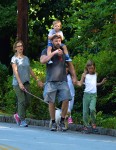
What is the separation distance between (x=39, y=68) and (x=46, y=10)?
9409 mm

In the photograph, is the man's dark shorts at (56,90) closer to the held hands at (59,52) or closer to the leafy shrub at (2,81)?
the held hands at (59,52)

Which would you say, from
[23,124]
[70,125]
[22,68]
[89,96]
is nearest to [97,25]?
[22,68]

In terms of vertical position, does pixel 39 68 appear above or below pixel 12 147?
above

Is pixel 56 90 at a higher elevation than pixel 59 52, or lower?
lower

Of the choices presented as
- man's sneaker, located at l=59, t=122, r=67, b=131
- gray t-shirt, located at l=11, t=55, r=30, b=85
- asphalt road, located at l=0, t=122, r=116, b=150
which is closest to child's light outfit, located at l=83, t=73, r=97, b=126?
man's sneaker, located at l=59, t=122, r=67, b=131

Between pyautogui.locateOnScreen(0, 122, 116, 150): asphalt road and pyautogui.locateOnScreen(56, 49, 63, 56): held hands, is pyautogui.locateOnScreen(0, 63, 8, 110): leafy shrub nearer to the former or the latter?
pyautogui.locateOnScreen(56, 49, 63, 56): held hands

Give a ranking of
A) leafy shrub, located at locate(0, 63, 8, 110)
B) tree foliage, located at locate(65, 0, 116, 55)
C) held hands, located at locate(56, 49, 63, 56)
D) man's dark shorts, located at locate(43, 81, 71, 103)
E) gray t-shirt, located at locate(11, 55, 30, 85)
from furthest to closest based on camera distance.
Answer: leafy shrub, located at locate(0, 63, 8, 110)
tree foliage, located at locate(65, 0, 116, 55)
gray t-shirt, located at locate(11, 55, 30, 85)
man's dark shorts, located at locate(43, 81, 71, 103)
held hands, located at locate(56, 49, 63, 56)

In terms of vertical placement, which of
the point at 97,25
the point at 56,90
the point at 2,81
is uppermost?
the point at 97,25

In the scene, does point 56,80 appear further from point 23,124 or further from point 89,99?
point 23,124

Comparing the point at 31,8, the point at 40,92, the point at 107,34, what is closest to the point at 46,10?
the point at 31,8

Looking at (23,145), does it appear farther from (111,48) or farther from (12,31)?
(12,31)

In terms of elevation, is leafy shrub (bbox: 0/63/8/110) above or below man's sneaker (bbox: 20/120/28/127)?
above

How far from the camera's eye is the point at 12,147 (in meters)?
10.4

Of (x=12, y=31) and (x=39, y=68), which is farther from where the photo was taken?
(x=12, y=31)
